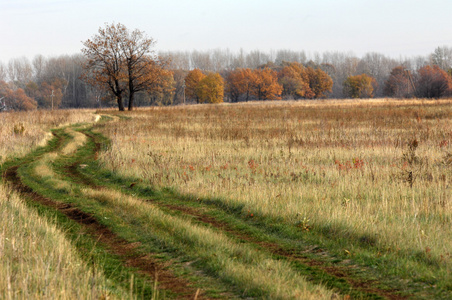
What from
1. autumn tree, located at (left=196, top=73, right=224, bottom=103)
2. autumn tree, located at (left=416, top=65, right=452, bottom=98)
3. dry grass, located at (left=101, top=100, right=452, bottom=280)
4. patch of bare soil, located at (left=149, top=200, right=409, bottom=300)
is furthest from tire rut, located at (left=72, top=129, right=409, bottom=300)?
autumn tree, located at (left=196, top=73, right=224, bottom=103)

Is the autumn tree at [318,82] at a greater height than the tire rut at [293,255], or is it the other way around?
the autumn tree at [318,82]

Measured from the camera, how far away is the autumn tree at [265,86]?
4082 inches

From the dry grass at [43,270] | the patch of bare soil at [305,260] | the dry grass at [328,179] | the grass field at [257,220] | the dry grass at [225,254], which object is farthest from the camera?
the dry grass at [328,179]

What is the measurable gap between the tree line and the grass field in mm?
39331

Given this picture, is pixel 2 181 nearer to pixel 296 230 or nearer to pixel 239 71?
pixel 296 230

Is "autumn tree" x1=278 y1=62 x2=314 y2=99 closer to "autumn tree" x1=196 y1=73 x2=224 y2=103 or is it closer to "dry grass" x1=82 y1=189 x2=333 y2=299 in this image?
"autumn tree" x1=196 y1=73 x2=224 y2=103

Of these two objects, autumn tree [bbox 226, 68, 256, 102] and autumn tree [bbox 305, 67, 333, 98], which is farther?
autumn tree [bbox 305, 67, 333, 98]

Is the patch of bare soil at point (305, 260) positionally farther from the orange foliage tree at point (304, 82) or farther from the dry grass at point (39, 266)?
the orange foliage tree at point (304, 82)

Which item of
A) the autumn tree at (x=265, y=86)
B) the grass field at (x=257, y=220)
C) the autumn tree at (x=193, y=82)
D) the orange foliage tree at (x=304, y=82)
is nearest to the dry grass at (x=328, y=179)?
the grass field at (x=257, y=220)

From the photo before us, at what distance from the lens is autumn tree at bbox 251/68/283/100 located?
340ft

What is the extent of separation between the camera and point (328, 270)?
589cm

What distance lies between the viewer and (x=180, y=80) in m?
111

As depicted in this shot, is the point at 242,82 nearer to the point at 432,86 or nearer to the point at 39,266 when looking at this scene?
the point at 432,86

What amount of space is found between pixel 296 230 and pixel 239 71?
108 meters
